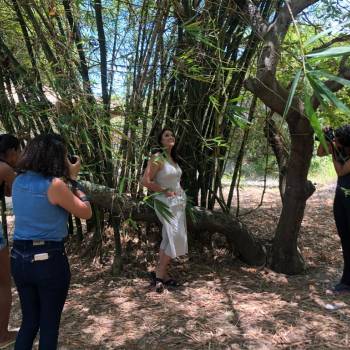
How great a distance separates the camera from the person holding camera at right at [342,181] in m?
2.87

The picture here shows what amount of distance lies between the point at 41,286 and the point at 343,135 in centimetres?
198

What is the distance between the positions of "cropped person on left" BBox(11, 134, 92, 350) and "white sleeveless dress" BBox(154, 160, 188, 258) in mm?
1082

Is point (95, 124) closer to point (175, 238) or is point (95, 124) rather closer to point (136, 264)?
point (175, 238)

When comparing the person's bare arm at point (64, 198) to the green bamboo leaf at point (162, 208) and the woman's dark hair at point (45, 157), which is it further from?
the green bamboo leaf at point (162, 208)

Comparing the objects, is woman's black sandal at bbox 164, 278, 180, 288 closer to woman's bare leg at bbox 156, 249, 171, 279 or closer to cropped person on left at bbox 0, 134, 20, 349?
woman's bare leg at bbox 156, 249, 171, 279

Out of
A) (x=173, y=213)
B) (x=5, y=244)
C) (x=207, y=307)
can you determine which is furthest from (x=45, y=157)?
(x=207, y=307)

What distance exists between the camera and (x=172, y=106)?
3.17 m

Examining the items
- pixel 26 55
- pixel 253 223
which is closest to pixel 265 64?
pixel 26 55

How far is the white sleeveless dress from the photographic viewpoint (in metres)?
2.94

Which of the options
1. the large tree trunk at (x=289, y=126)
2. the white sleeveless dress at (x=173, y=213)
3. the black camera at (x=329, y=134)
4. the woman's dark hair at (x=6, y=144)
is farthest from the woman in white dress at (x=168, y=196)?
the black camera at (x=329, y=134)

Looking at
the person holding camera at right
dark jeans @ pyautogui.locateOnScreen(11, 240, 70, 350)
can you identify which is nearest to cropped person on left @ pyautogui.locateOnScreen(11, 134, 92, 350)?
dark jeans @ pyautogui.locateOnScreen(11, 240, 70, 350)

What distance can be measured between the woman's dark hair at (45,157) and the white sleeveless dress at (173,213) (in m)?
1.11

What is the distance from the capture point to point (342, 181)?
9.53 ft

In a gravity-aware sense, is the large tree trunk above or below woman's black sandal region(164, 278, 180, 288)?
above
